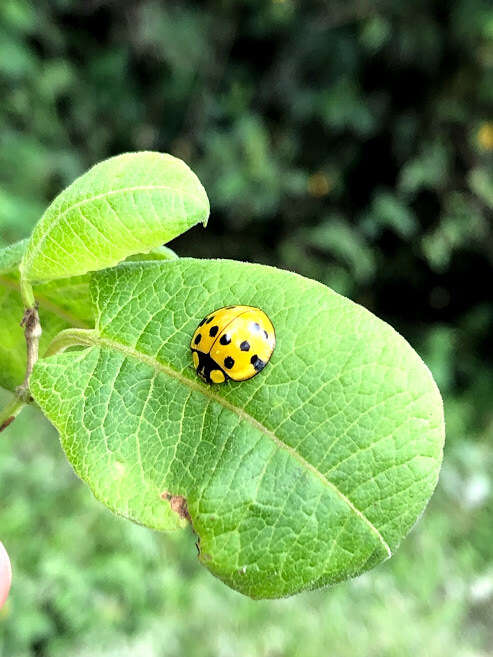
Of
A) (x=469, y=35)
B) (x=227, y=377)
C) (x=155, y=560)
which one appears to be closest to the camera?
(x=227, y=377)

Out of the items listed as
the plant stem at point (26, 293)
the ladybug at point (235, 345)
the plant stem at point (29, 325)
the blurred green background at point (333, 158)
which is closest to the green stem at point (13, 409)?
the plant stem at point (29, 325)

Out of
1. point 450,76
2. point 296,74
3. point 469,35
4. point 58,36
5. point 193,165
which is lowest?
point 193,165

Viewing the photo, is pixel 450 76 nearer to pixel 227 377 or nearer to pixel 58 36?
pixel 58 36

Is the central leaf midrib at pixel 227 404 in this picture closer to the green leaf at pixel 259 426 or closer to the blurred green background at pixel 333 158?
the green leaf at pixel 259 426

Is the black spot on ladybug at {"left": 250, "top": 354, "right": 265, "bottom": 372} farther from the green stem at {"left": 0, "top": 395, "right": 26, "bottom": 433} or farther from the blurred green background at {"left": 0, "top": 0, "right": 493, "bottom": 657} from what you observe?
the blurred green background at {"left": 0, "top": 0, "right": 493, "bottom": 657}

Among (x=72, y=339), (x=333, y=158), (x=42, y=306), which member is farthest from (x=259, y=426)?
(x=333, y=158)

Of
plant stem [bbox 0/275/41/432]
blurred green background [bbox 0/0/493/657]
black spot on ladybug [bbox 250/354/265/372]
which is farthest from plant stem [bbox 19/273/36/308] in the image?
blurred green background [bbox 0/0/493/657]

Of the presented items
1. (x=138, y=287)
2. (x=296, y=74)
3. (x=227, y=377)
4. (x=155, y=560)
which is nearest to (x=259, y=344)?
(x=227, y=377)
